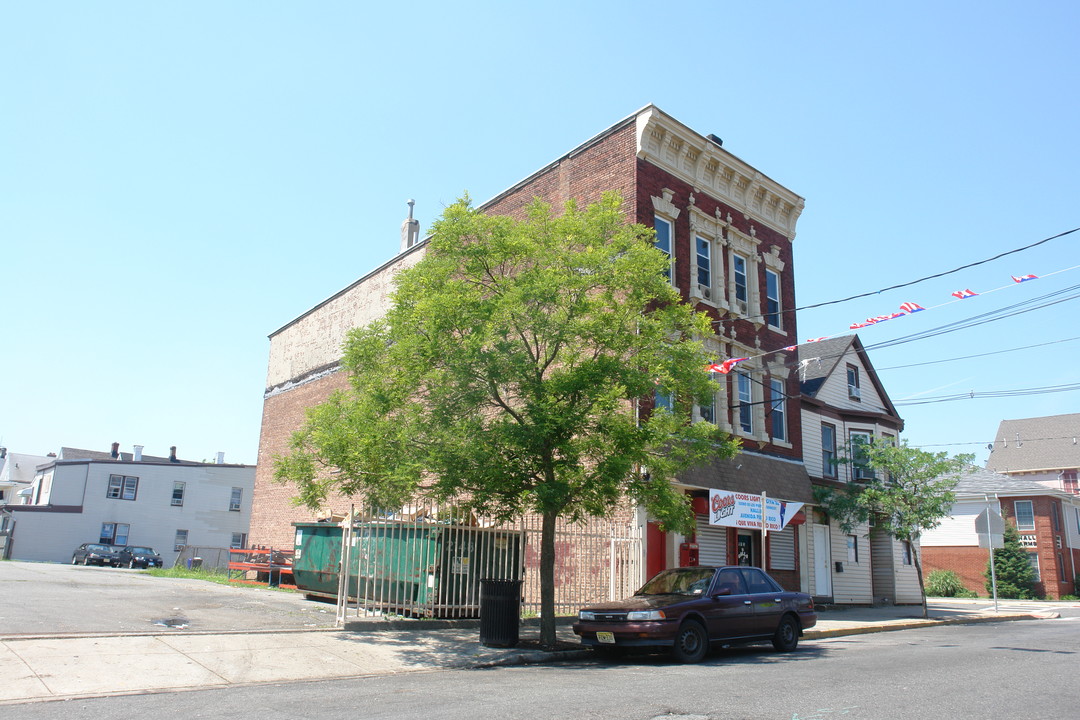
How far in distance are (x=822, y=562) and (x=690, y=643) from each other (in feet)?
48.4

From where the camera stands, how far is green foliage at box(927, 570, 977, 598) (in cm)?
3872

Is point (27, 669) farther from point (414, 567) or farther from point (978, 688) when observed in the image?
point (978, 688)

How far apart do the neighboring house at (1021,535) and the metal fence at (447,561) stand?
28.3 metres

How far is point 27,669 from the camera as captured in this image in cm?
920

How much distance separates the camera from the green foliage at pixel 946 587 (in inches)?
1524

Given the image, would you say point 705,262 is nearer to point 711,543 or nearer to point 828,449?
point 711,543

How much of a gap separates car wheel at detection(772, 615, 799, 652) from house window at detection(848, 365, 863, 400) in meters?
16.8

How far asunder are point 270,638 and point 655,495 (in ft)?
20.9

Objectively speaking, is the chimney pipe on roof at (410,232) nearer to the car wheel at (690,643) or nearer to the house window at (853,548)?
the house window at (853,548)

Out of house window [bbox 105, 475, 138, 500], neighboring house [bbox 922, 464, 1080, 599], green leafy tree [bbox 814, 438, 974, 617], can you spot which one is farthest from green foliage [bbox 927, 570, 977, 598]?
house window [bbox 105, 475, 138, 500]

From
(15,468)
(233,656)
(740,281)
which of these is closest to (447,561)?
(233,656)

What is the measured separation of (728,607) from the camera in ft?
42.5

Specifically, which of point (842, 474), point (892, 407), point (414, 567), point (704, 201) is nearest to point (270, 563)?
point (414, 567)

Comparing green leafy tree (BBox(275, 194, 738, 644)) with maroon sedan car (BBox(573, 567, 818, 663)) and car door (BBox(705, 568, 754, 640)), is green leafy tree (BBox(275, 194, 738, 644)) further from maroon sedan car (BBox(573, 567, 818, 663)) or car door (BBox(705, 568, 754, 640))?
car door (BBox(705, 568, 754, 640))
